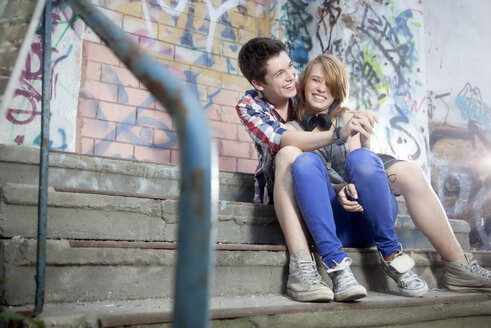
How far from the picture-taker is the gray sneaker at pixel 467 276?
173 centimetres

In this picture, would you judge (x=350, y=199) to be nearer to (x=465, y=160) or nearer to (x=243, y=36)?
(x=243, y=36)

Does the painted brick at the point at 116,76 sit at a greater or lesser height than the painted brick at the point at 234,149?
greater

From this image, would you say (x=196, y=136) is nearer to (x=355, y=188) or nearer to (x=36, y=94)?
(x=355, y=188)

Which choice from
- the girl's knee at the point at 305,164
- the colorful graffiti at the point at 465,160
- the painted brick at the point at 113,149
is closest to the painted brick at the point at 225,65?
the painted brick at the point at 113,149

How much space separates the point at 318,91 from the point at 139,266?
1.08 metres

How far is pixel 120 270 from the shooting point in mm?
1320

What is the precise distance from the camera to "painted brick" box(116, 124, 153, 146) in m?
3.08

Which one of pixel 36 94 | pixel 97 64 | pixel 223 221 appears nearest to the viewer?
pixel 223 221

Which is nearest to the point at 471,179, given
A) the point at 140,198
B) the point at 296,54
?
the point at 296,54

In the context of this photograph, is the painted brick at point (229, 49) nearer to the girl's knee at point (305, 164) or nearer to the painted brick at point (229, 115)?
the painted brick at point (229, 115)

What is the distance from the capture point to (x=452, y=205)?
4.14m

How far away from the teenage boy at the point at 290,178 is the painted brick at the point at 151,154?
4.06ft

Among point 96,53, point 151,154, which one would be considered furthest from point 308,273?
point 96,53

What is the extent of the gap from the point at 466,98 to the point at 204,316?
4.66 meters
